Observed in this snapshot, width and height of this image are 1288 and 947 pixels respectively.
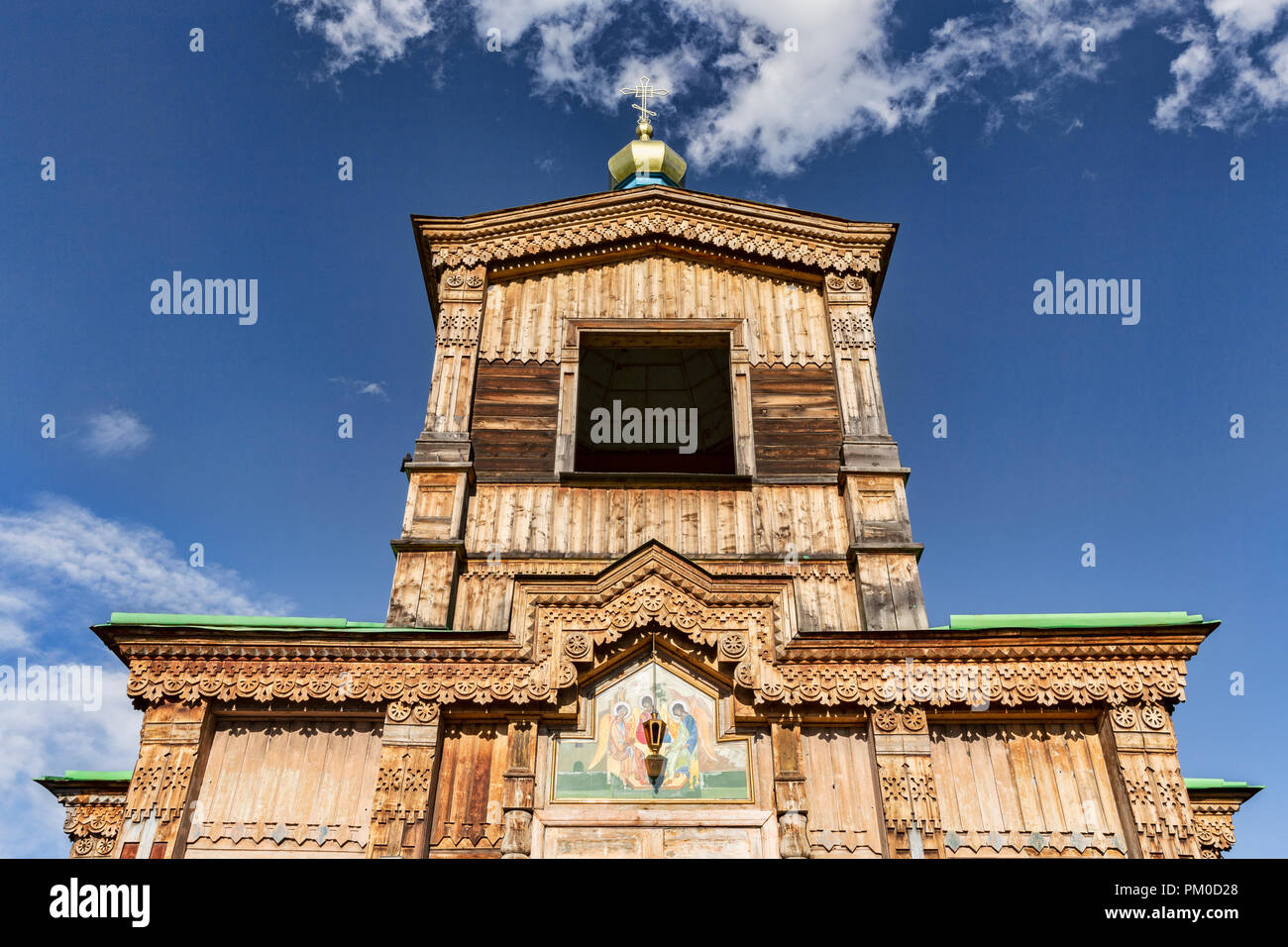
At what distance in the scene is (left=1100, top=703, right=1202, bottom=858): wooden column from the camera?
9.57 meters

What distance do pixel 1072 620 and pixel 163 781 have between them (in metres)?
10.3

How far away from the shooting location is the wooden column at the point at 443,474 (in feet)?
37.8

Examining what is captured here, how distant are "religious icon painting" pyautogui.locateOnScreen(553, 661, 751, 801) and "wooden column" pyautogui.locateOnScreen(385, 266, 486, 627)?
233 cm

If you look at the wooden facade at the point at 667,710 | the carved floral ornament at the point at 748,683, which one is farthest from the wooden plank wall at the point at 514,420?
the carved floral ornament at the point at 748,683

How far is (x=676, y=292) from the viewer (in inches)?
578

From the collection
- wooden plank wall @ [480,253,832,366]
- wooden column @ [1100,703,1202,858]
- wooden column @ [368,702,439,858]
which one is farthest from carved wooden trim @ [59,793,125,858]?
wooden column @ [1100,703,1202,858]

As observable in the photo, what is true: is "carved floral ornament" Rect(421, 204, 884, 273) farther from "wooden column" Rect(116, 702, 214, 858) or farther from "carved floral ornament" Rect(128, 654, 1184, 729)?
"wooden column" Rect(116, 702, 214, 858)

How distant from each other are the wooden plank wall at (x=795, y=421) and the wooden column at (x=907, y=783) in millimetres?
3738

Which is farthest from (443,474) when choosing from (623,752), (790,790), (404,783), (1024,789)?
(1024,789)

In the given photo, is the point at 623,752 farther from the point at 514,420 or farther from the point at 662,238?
the point at 662,238
